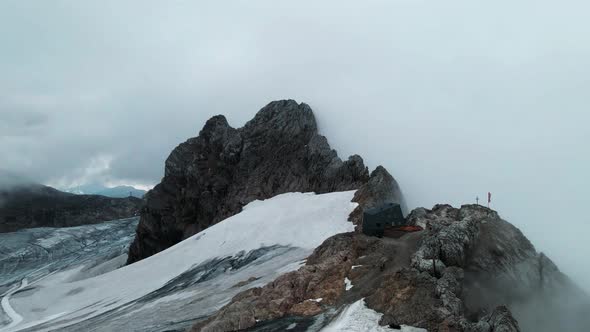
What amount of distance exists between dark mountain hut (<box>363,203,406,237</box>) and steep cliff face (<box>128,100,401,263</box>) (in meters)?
26.5

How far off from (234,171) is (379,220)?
49499mm

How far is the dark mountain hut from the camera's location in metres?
39.6

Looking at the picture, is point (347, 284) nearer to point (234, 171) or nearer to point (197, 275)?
point (197, 275)

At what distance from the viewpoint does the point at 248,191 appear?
258 ft

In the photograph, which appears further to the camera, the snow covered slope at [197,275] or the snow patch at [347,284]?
the snow covered slope at [197,275]

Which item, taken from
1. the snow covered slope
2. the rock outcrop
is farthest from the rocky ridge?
the snow covered slope

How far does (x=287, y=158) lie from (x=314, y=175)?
28.8ft

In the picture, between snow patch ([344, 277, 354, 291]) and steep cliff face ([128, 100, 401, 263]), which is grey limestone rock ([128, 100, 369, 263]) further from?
snow patch ([344, 277, 354, 291])

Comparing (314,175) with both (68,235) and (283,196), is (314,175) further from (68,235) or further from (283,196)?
(68,235)

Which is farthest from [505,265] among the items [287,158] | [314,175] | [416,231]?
[287,158]

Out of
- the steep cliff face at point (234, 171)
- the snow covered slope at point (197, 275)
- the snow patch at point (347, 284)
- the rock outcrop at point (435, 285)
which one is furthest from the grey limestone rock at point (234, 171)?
the snow patch at point (347, 284)

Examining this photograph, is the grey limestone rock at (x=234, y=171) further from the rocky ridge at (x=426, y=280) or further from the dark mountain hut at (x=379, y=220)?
the dark mountain hut at (x=379, y=220)

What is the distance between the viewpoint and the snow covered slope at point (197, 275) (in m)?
39.1

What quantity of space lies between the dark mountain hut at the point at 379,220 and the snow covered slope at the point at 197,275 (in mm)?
7570
